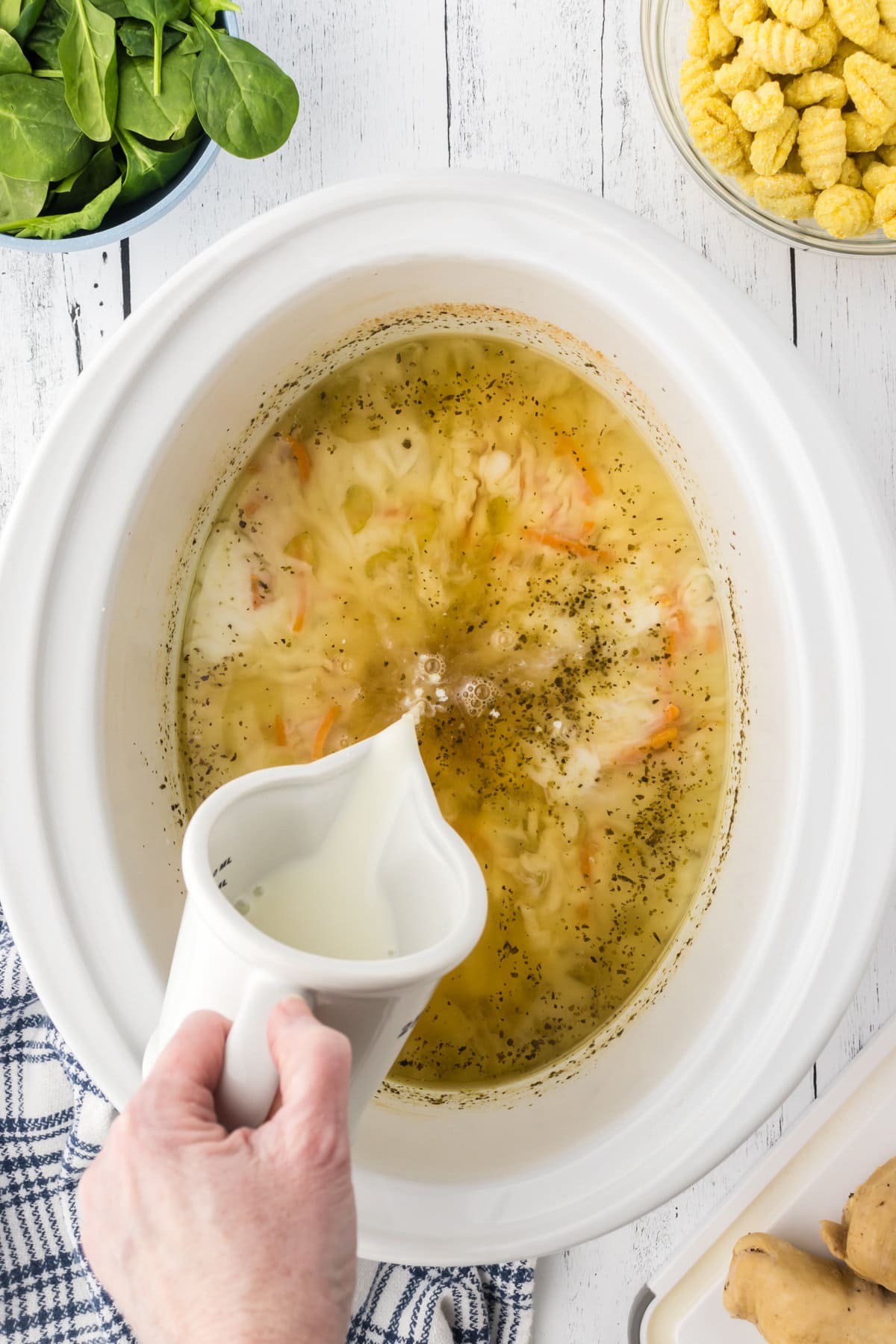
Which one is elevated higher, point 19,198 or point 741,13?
point 741,13

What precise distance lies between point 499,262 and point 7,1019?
74cm

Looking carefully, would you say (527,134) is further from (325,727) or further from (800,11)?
(325,727)

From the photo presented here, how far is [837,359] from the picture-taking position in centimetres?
90

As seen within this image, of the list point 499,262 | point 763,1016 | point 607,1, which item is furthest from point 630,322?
point 763,1016

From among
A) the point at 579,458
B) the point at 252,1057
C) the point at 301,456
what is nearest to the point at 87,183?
the point at 301,456

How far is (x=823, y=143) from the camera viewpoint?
77 centimetres

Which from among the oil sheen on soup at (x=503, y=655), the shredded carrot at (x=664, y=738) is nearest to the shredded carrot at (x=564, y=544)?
the oil sheen on soup at (x=503, y=655)

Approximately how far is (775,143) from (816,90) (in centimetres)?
4

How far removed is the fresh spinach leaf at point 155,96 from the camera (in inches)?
31.1

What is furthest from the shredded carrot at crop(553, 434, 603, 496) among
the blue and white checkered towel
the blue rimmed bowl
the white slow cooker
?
the blue and white checkered towel

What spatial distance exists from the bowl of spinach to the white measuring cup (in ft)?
1.53

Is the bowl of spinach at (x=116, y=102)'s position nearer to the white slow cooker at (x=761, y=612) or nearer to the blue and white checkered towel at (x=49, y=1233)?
the white slow cooker at (x=761, y=612)

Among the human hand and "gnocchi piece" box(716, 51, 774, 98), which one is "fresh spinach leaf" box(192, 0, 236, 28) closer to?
"gnocchi piece" box(716, 51, 774, 98)

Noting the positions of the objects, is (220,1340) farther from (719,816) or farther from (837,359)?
(837,359)
